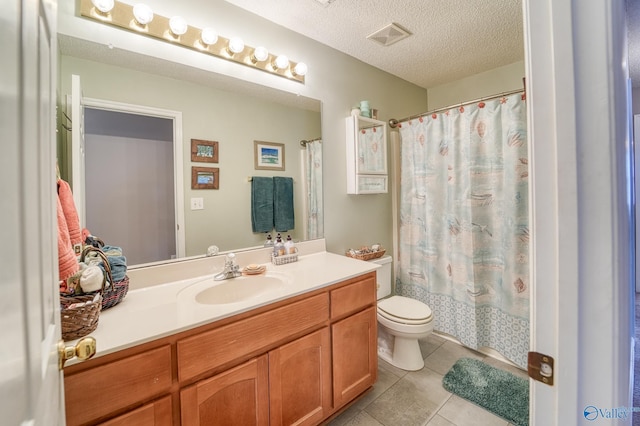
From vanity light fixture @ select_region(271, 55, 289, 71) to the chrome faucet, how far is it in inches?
49.6

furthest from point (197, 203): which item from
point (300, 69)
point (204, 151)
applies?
point (300, 69)

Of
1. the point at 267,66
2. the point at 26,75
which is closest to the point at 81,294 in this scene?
the point at 26,75

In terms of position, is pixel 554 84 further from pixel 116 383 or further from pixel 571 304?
pixel 116 383

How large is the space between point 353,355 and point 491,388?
1013mm

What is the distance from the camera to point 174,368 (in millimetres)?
947

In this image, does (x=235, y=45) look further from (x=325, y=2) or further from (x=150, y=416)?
(x=150, y=416)

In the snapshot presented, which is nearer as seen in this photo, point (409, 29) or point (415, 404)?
point (415, 404)

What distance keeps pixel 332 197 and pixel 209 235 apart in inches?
38.3

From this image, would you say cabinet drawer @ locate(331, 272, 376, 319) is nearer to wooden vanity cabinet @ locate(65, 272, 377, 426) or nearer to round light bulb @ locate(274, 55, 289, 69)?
wooden vanity cabinet @ locate(65, 272, 377, 426)

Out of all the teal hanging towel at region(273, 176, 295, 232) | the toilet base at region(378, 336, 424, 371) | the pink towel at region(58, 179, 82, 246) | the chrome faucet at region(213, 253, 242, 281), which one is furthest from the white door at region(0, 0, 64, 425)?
the toilet base at region(378, 336, 424, 371)

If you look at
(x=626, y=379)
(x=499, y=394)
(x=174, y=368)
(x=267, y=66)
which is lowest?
(x=499, y=394)

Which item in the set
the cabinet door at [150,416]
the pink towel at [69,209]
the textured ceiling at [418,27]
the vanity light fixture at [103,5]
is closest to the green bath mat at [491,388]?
the cabinet door at [150,416]

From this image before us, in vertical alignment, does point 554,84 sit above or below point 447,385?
above

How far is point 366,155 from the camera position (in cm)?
229
